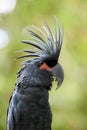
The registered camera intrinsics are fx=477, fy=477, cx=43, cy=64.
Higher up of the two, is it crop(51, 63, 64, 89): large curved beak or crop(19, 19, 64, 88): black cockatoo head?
crop(19, 19, 64, 88): black cockatoo head

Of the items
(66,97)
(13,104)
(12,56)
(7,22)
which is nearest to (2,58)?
(12,56)

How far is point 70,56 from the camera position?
5.61 metres

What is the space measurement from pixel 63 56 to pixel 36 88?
2.13 meters

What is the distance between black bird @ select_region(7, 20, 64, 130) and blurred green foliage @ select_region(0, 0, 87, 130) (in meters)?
1.84

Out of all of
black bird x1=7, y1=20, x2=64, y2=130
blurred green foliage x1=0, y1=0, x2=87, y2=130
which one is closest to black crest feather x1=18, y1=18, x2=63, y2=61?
black bird x1=7, y1=20, x2=64, y2=130

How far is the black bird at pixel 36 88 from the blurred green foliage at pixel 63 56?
1.84m

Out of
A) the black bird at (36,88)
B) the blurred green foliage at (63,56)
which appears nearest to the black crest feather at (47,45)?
the black bird at (36,88)

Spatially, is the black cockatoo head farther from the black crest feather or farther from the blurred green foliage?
the blurred green foliage

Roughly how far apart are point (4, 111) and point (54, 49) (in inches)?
84.0

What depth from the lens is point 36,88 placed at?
3.52 m

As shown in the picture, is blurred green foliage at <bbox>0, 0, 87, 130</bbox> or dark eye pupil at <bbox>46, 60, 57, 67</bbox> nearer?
dark eye pupil at <bbox>46, 60, 57, 67</bbox>

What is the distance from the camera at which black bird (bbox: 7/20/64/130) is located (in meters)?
3.51

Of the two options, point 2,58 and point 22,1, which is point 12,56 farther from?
point 22,1

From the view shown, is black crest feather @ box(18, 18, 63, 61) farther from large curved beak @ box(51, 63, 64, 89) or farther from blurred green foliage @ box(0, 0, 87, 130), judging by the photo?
blurred green foliage @ box(0, 0, 87, 130)
